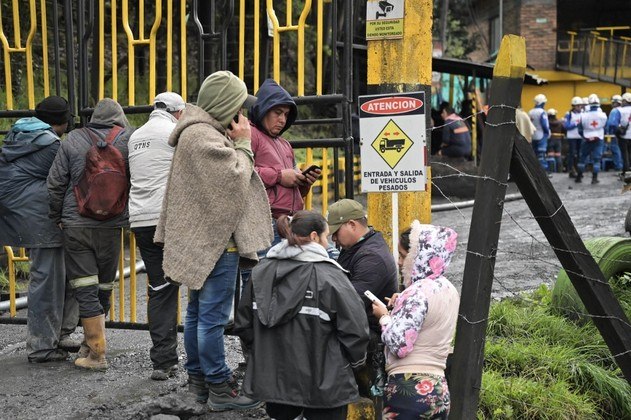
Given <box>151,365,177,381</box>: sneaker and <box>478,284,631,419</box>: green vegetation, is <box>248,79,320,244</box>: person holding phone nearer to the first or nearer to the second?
<box>151,365,177,381</box>: sneaker

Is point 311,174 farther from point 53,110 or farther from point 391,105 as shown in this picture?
point 53,110

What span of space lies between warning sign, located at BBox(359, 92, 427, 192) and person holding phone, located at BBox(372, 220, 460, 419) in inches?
23.0

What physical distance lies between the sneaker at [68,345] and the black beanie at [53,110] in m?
1.63

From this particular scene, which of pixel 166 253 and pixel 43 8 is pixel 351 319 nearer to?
pixel 166 253

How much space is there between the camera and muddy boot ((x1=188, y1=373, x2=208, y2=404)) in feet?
18.5

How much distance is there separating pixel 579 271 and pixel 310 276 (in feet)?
5.74

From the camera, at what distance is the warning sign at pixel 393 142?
511cm

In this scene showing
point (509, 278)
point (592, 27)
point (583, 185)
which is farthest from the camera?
point (592, 27)

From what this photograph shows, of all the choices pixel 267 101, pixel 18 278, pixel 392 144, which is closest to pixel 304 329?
pixel 392 144

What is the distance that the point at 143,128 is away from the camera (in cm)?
609

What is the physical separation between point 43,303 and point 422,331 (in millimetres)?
3315

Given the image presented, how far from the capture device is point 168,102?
20.3 ft

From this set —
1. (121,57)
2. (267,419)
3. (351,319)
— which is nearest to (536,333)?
(267,419)

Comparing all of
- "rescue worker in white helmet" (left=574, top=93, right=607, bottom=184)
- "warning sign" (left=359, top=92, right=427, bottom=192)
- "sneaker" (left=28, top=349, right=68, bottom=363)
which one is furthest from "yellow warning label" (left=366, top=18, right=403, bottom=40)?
"rescue worker in white helmet" (left=574, top=93, right=607, bottom=184)
